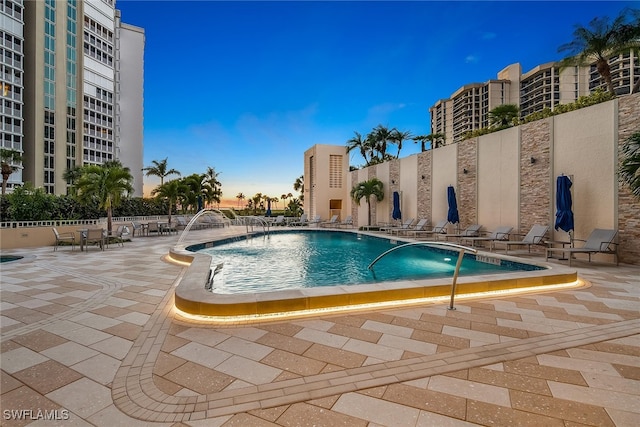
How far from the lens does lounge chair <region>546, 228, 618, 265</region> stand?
7.47 meters

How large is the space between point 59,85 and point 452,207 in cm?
4763

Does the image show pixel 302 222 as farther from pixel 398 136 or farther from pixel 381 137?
pixel 398 136

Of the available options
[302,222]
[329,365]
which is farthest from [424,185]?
[329,365]

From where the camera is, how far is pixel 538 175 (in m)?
10.0

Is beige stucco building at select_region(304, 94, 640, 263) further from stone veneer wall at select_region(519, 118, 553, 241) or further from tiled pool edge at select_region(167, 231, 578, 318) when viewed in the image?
tiled pool edge at select_region(167, 231, 578, 318)

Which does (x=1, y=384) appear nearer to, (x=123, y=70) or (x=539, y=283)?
(x=539, y=283)

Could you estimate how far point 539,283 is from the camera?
211 inches

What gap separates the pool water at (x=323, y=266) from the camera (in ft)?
21.5

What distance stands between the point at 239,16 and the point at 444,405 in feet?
54.4

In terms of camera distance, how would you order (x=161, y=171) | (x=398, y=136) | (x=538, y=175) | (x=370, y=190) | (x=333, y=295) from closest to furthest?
(x=333, y=295) → (x=538, y=175) → (x=370, y=190) → (x=398, y=136) → (x=161, y=171)

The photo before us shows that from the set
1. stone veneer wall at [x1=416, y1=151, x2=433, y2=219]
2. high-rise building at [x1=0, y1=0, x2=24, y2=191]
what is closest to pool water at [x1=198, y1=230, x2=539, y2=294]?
stone veneer wall at [x1=416, y1=151, x2=433, y2=219]

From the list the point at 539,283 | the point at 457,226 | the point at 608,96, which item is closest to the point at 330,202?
the point at 457,226

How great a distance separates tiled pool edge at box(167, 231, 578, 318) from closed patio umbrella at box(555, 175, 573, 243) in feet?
12.3

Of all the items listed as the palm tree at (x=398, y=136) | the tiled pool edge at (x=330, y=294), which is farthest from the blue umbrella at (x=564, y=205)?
the palm tree at (x=398, y=136)
